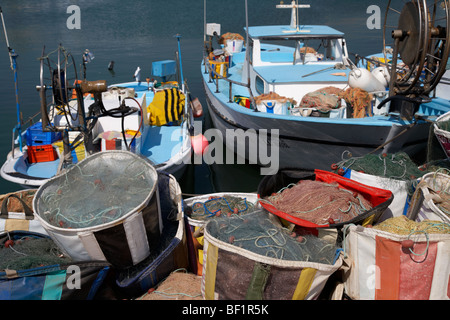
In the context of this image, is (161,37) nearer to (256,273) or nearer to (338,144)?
(338,144)

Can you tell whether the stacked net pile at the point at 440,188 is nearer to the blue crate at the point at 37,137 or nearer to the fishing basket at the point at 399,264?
the fishing basket at the point at 399,264

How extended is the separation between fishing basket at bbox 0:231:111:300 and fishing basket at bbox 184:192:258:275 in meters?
0.99

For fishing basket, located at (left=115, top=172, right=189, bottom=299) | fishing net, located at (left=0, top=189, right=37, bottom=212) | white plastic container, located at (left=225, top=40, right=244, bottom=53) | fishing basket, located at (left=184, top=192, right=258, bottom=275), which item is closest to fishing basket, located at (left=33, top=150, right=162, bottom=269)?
fishing basket, located at (left=115, top=172, right=189, bottom=299)

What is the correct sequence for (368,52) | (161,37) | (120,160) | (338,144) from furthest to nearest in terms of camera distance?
(161,37), (368,52), (338,144), (120,160)

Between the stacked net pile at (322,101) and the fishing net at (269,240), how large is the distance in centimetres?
388

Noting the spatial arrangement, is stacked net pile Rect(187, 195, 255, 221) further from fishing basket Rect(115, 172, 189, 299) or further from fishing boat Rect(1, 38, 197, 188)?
fishing boat Rect(1, 38, 197, 188)

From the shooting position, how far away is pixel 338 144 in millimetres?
6461

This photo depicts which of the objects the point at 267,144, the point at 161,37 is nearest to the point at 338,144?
the point at 267,144

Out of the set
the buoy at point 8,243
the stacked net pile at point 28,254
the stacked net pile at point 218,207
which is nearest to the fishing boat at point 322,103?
the stacked net pile at point 218,207

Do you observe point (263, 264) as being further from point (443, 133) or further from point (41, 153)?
point (41, 153)

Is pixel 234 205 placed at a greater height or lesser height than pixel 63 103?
lesser

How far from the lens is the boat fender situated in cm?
684

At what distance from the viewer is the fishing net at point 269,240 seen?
3.06 m
